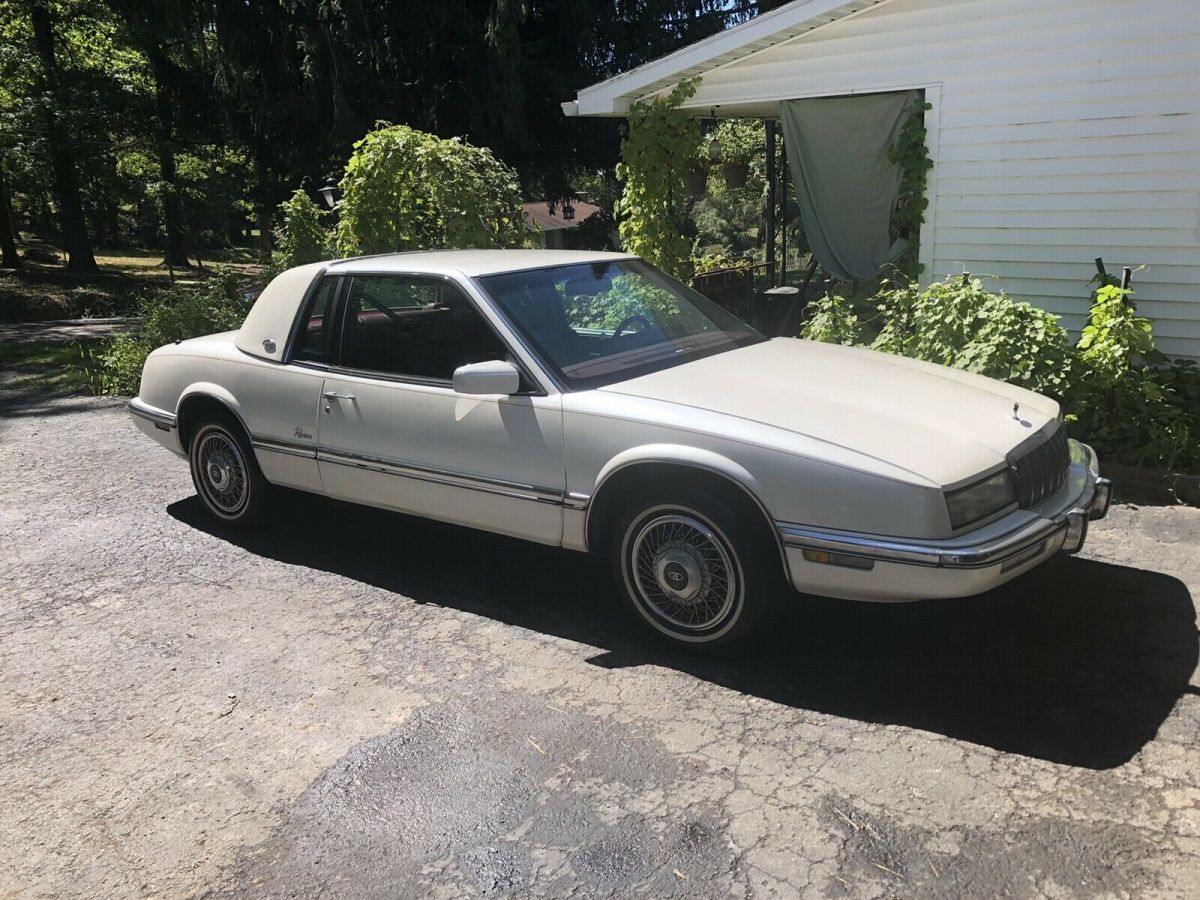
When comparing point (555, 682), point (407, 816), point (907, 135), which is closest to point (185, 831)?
point (407, 816)

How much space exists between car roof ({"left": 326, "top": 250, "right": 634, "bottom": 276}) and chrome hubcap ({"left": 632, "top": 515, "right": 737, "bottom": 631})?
1.59 metres

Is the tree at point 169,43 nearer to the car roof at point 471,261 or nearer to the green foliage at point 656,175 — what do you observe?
the green foliage at point 656,175

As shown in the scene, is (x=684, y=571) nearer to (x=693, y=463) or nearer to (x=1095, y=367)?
(x=693, y=463)

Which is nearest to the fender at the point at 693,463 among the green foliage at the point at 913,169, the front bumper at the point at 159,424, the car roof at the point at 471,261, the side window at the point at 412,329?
the side window at the point at 412,329

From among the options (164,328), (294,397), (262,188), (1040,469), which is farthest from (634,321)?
(262,188)

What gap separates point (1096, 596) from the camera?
4.43 metres

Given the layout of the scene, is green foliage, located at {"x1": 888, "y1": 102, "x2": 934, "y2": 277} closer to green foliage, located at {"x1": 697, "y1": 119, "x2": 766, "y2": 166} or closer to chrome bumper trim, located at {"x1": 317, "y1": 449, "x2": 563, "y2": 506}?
chrome bumper trim, located at {"x1": 317, "y1": 449, "x2": 563, "y2": 506}

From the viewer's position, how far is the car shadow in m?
3.46

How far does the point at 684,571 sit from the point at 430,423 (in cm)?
144

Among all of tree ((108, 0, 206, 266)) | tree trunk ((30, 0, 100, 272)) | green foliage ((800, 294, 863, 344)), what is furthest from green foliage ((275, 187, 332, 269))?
tree trunk ((30, 0, 100, 272))

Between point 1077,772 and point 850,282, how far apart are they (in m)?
6.97

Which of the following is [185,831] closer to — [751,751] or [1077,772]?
[751,751]

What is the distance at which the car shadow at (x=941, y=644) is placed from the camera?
346cm

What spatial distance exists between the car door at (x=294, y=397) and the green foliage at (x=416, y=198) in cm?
392
